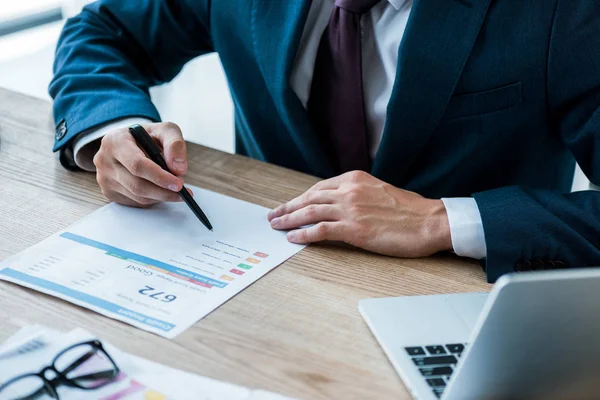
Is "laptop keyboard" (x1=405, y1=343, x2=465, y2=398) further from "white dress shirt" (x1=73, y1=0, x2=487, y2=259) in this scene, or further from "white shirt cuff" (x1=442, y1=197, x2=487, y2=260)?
"white dress shirt" (x1=73, y1=0, x2=487, y2=259)

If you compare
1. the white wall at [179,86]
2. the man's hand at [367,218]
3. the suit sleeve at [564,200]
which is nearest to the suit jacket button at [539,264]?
the suit sleeve at [564,200]

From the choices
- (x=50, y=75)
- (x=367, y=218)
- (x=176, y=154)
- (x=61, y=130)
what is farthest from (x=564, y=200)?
(x=50, y=75)

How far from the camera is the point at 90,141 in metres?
1.23

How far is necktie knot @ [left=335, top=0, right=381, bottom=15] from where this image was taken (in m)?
1.25

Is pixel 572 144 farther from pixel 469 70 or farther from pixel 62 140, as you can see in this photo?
pixel 62 140

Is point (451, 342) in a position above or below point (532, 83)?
below

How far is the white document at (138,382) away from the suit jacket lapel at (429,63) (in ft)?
1.93

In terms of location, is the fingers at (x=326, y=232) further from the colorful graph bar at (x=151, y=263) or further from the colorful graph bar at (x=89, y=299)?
the colorful graph bar at (x=89, y=299)

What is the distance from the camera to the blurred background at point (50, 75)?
3043mm

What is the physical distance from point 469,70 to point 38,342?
28.9 inches

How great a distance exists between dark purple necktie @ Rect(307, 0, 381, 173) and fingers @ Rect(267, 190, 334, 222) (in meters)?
0.26

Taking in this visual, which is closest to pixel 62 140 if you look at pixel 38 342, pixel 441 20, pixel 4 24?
pixel 38 342

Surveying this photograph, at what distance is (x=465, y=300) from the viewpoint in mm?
943

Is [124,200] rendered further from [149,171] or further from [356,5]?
[356,5]
